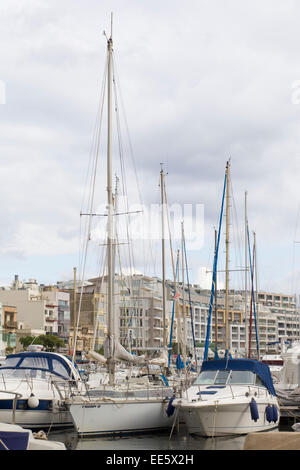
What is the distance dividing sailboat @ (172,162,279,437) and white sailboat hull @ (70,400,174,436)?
1.00 m

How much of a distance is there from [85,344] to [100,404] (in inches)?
3925

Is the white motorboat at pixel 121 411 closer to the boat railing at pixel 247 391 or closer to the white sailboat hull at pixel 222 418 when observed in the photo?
the boat railing at pixel 247 391

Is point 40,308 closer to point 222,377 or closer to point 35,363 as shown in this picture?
point 35,363

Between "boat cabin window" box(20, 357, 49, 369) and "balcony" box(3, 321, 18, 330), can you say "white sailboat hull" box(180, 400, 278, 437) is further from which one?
"balcony" box(3, 321, 18, 330)

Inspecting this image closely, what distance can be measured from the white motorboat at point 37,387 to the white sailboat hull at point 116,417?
5.10ft

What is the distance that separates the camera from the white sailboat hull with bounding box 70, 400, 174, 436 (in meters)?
23.3

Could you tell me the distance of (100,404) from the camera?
2353 cm

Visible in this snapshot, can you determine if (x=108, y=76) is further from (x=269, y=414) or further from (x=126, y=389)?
(x=269, y=414)

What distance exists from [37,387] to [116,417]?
Answer: 142 inches

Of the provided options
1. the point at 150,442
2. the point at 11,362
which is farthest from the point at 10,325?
the point at 150,442

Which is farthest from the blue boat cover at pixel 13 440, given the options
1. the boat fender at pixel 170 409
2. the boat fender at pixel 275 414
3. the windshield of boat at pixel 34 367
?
the boat fender at pixel 275 414

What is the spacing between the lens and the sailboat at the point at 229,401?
77.0 feet

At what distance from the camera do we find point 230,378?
2570cm

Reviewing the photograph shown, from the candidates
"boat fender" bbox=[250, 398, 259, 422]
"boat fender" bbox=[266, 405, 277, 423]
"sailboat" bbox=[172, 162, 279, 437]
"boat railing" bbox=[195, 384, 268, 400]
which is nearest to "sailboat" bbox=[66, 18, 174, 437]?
"sailboat" bbox=[172, 162, 279, 437]
